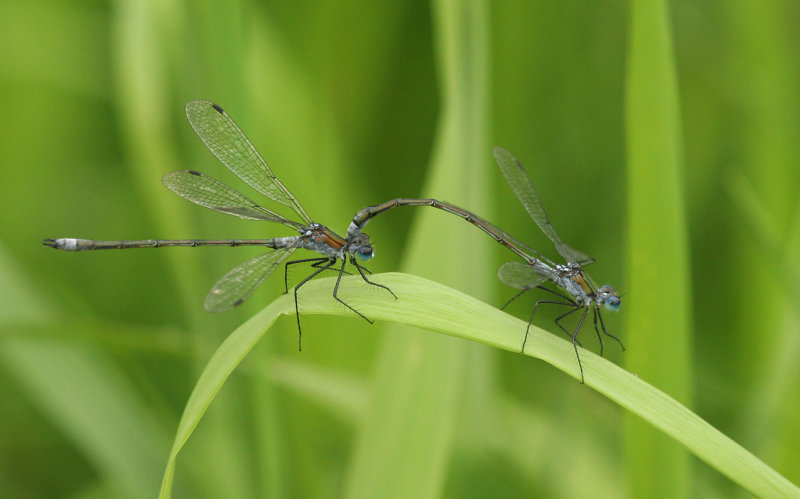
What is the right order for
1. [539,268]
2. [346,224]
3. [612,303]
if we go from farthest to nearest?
[346,224] < [539,268] < [612,303]

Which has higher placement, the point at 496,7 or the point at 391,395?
the point at 496,7

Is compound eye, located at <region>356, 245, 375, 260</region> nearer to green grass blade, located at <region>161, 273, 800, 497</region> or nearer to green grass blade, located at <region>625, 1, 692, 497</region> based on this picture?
green grass blade, located at <region>161, 273, 800, 497</region>

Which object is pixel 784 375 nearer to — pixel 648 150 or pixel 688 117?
pixel 648 150

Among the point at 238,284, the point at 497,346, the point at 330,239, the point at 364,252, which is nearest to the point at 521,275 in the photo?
the point at 364,252

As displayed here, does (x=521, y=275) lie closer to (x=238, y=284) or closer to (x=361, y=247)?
(x=361, y=247)

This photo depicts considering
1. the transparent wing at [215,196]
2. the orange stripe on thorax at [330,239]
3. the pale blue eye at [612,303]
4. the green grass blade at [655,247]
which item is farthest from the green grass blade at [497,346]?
the orange stripe on thorax at [330,239]

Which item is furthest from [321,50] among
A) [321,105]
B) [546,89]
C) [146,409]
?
[146,409]

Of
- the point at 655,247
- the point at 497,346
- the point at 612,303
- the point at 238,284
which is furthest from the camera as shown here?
the point at 612,303
